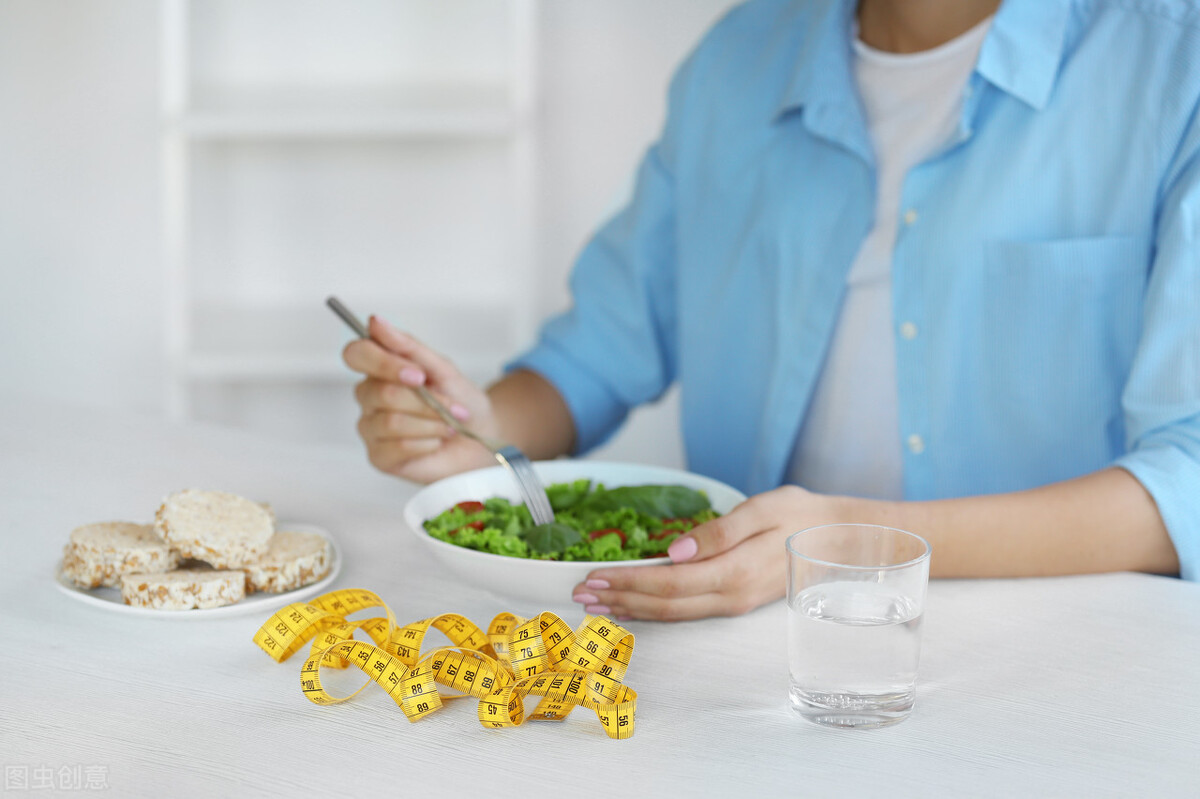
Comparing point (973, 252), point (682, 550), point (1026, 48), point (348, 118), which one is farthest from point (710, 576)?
point (348, 118)

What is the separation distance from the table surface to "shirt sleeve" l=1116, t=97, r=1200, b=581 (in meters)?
0.10

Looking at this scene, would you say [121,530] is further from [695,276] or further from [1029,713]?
[695,276]

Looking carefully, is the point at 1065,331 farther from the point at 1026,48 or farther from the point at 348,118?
the point at 348,118

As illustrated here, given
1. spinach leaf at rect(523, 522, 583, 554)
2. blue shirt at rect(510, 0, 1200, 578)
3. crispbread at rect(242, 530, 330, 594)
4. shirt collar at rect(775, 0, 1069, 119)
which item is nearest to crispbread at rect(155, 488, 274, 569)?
crispbread at rect(242, 530, 330, 594)

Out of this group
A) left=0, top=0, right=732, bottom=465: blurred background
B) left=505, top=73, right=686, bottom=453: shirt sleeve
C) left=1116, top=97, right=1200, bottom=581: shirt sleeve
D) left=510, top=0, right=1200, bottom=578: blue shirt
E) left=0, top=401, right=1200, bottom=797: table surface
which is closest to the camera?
left=0, top=401, right=1200, bottom=797: table surface

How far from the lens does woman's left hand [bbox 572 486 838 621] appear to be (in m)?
0.90

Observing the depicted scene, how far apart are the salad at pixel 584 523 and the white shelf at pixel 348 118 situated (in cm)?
149

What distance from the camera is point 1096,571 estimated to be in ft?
3.55

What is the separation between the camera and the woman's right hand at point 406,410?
1.32 metres

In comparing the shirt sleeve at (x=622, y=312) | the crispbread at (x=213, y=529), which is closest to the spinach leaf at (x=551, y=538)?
the crispbread at (x=213, y=529)

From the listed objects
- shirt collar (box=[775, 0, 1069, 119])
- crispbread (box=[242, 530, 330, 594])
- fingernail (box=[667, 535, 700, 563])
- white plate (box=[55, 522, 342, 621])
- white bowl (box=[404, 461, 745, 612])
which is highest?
shirt collar (box=[775, 0, 1069, 119])

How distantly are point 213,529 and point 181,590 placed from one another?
86mm

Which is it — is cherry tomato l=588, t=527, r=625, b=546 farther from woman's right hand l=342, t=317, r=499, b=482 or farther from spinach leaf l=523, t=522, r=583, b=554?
woman's right hand l=342, t=317, r=499, b=482

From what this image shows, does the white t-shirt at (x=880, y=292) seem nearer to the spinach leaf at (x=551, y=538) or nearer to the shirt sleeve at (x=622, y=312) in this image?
the shirt sleeve at (x=622, y=312)
